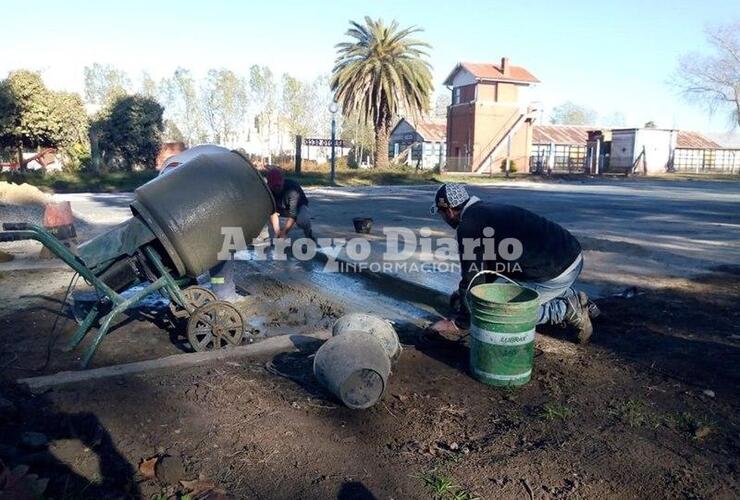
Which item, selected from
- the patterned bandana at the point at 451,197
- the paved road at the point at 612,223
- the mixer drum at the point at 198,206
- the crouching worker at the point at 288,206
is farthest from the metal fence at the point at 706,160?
the mixer drum at the point at 198,206

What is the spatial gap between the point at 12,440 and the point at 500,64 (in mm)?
55393

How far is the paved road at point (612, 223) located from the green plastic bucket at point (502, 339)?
148 inches

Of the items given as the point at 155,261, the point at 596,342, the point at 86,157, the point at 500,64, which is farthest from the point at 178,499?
the point at 500,64

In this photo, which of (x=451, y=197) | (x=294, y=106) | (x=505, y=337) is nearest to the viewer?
(x=505, y=337)

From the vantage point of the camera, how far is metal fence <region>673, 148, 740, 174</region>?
59.2 meters

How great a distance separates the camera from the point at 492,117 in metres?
52.1

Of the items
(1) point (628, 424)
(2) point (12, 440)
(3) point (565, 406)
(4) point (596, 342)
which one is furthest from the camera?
(4) point (596, 342)

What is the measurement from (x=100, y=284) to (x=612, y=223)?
44.1 feet

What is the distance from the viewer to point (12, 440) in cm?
360

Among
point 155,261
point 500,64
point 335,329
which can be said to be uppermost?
point 500,64

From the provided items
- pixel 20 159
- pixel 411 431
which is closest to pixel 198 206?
pixel 411 431

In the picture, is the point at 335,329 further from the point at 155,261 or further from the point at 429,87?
the point at 429,87

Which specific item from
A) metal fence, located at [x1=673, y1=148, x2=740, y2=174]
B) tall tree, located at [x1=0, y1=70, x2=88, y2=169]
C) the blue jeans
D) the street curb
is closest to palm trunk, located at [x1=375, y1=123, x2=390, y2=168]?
tall tree, located at [x1=0, y1=70, x2=88, y2=169]

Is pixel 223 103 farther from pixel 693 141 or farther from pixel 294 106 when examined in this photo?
pixel 693 141
